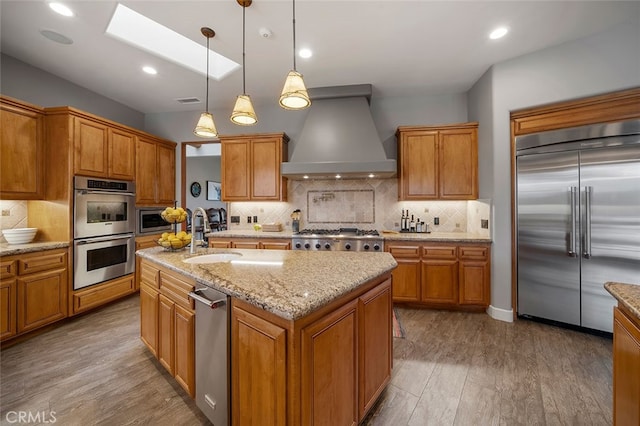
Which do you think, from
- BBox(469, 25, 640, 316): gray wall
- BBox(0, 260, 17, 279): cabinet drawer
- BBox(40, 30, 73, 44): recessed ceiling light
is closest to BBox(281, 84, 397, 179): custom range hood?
BBox(469, 25, 640, 316): gray wall

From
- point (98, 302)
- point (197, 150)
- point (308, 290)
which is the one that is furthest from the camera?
point (197, 150)

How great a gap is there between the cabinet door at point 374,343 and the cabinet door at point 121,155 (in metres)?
3.82

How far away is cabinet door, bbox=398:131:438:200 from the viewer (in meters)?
3.61

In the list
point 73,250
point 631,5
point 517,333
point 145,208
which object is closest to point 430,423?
point 517,333

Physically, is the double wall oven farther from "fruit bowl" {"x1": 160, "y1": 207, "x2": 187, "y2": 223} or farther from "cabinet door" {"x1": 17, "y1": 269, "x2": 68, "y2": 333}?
"fruit bowl" {"x1": 160, "y1": 207, "x2": 187, "y2": 223}

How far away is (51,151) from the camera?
300 centimetres

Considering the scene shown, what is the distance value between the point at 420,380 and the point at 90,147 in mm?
4377

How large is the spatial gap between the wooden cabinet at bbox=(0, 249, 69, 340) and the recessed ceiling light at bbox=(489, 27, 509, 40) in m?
5.15

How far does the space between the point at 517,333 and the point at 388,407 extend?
1908 mm

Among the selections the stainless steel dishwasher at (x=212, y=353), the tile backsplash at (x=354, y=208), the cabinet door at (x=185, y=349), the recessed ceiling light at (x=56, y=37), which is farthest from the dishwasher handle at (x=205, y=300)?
the recessed ceiling light at (x=56, y=37)

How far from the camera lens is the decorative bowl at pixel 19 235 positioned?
2.70 m

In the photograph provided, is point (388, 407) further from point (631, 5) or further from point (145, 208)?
point (145, 208)

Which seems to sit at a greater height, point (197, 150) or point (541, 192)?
point (197, 150)

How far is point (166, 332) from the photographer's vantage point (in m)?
1.85
